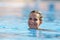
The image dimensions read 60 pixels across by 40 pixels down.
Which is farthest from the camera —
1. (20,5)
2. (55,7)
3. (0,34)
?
(20,5)

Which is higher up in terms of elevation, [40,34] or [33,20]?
[33,20]

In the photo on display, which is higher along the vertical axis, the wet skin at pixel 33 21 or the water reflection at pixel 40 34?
the wet skin at pixel 33 21

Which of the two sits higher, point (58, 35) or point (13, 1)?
point (13, 1)

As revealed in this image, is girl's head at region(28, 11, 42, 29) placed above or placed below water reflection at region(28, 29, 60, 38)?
above

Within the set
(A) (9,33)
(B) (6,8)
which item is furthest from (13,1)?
(A) (9,33)

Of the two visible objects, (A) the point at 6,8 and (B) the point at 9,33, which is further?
(A) the point at 6,8

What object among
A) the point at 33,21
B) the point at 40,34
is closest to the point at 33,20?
the point at 33,21

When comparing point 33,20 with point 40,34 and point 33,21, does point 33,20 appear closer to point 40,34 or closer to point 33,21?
point 33,21

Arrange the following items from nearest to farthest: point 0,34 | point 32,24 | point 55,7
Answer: point 32,24
point 0,34
point 55,7

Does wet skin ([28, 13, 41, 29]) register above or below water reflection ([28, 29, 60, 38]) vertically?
above

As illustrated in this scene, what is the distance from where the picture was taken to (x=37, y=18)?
2096 mm

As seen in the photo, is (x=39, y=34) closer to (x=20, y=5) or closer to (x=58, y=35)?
(x=58, y=35)

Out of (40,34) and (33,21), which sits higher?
(33,21)

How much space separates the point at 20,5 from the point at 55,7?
1114mm
